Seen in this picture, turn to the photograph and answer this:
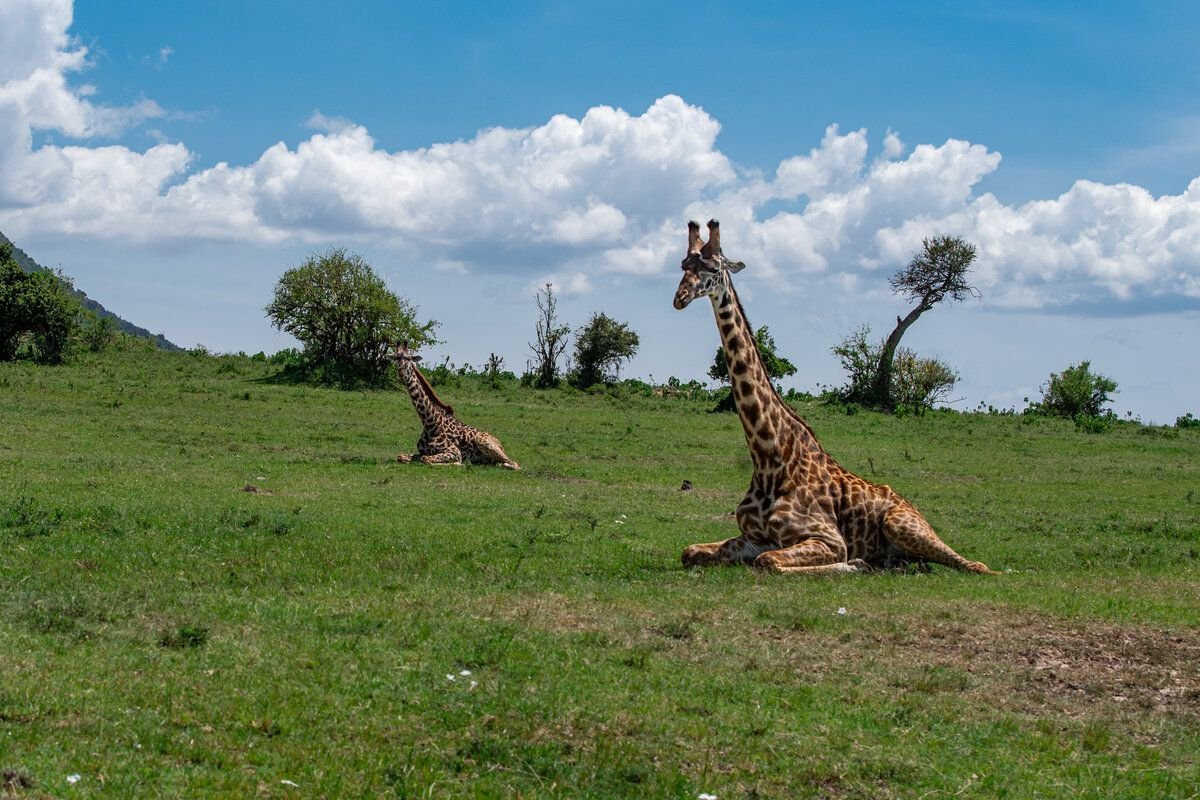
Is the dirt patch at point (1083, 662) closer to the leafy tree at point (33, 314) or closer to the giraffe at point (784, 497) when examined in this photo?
the giraffe at point (784, 497)

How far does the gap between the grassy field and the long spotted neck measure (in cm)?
549

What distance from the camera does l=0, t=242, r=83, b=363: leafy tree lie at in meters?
38.0

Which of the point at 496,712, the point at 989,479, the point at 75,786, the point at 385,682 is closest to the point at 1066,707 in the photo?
the point at 496,712

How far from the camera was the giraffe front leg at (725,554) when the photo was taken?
13664 millimetres

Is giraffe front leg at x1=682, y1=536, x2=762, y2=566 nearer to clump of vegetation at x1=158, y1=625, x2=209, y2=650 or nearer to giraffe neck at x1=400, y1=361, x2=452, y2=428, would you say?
clump of vegetation at x1=158, y1=625, x2=209, y2=650

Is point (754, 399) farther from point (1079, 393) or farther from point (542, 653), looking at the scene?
point (1079, 393)

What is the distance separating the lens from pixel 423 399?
26422 millimetres

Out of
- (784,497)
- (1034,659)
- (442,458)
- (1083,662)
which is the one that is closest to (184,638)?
(1034,659)

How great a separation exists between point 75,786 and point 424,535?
8729mm

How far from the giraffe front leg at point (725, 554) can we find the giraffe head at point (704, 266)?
2.52 m

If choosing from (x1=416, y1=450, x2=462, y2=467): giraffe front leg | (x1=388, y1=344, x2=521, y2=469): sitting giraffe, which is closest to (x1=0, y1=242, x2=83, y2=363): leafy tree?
(x1=388, y1=344, x2=521, y2=469): sitting giraffe

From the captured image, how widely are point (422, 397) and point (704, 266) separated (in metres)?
13.7

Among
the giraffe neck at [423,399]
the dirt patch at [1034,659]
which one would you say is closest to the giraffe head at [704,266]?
the dirt patch at [1034,659]

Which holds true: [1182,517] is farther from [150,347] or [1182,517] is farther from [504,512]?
[150,347]
